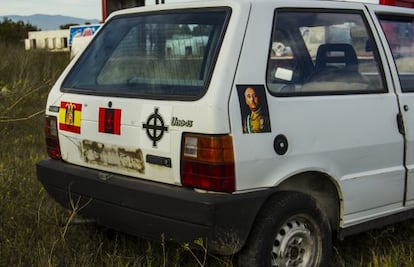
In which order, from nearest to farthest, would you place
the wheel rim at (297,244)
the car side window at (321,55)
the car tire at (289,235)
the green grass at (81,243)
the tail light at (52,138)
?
1. the car tire at (289,235)
2. the wheel rim at (297,244)
3. the car side window at (321,55)
4. the green grass at (81,243)
5. the tail light at (52,138)

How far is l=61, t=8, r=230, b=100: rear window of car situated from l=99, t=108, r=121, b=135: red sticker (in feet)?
0.43

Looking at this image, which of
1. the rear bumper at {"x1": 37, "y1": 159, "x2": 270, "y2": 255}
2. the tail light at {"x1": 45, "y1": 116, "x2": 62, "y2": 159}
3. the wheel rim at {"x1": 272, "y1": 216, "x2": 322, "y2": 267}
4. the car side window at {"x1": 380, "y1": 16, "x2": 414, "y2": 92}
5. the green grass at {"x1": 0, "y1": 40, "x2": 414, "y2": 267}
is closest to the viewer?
the rear bumper at {"x1": 37, "y1": 159, "x2": 270, "y2": 255}

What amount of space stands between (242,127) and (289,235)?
72cm

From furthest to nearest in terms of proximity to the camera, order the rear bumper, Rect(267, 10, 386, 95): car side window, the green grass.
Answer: the green grass, Rect(267, 10, 386, 95): car side window, the rear bumper

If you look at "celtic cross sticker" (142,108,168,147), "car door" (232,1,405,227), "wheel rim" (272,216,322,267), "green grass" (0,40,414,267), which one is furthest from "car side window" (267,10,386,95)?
"green grass" (0,40,414,267)

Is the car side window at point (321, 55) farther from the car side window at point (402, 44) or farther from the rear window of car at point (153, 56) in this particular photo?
the rear window of car at point (153, 56)

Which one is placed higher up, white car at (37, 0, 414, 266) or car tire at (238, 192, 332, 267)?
white car at (37, 0, 414, 266)

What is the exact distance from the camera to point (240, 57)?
3020 mm

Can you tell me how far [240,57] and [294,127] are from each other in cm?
50

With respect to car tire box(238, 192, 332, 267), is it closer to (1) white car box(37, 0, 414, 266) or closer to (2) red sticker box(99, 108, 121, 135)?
(1) white car box(37, 0, 414, 266)

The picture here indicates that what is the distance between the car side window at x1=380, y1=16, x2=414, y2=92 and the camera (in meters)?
3.91

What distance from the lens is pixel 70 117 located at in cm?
364

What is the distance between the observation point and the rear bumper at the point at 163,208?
2.85 m

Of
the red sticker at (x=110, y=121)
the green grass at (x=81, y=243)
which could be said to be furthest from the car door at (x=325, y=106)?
the red sticker at (x=110, y=121)
